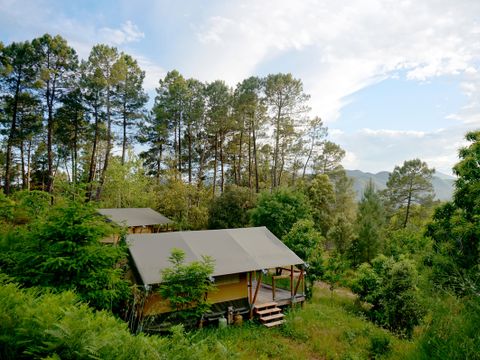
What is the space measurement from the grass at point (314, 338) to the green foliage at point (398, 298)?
892 mm

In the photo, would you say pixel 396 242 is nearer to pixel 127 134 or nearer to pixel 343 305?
pixel 343 305

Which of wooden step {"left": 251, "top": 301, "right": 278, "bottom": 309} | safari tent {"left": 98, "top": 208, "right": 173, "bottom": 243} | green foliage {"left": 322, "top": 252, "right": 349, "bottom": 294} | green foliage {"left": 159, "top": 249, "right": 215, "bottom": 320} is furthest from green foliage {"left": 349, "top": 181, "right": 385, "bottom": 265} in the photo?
green foliage {"left": 159, "top": 249, "right": 215, "bottom": 320}

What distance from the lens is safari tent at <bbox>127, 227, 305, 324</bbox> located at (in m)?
11.7

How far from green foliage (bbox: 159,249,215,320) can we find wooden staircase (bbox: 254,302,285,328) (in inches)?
119

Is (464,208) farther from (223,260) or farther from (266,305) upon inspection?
(223,260)

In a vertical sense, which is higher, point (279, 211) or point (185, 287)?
point (279, 211)

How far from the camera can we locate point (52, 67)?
26.0 meters

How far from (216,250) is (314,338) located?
545cm

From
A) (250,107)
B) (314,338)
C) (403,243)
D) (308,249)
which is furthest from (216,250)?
(250,107)

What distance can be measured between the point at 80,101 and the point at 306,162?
24457 mm

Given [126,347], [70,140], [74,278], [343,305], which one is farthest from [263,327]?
[70,140]

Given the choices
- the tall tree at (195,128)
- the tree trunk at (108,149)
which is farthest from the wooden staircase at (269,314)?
the tree trunk at (108,149)

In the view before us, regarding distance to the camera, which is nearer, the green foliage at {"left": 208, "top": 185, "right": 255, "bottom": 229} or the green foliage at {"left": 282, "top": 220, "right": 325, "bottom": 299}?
the green foliage at {"left": 282, "top": 220, "right": 325, "bottom": 299}

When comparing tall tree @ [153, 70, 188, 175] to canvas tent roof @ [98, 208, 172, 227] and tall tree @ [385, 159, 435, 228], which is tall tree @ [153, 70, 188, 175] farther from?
tall tree @ [385, 159, 435, 228]
